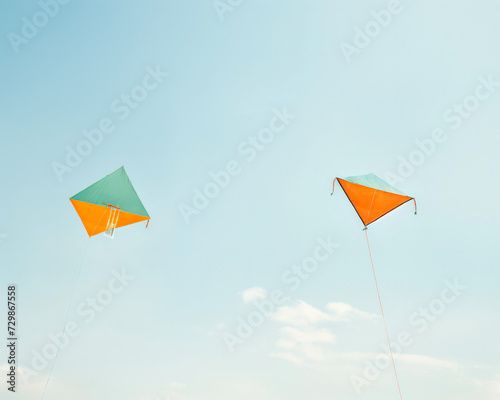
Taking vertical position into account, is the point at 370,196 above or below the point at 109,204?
above

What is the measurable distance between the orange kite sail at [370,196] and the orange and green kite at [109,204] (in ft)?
30.5

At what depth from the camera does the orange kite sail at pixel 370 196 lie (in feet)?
58.9

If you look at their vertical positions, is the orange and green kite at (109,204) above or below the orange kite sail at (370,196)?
below

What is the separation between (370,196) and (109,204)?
1152 cm

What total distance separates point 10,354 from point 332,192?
1465 centimetres

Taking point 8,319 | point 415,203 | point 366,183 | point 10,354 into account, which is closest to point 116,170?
point 8,319

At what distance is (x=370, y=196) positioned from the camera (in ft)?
59.7

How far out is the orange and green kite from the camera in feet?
61.1

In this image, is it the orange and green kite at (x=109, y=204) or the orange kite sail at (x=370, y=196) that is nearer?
the orange kite sail at (x=370, y=196)

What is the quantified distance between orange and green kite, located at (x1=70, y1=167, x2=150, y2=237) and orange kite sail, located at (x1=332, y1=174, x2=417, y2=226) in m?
9.31

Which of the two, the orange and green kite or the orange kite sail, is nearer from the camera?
the orange kite sail

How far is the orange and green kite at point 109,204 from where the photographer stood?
1862 cm

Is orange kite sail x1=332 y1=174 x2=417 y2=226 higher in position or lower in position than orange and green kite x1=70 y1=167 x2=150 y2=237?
higher

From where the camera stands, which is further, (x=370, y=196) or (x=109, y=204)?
(x=109, y=204)
